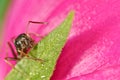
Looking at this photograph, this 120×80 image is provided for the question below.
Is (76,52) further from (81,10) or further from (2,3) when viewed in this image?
(2,3)

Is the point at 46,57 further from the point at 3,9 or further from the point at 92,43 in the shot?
the point at 3,9

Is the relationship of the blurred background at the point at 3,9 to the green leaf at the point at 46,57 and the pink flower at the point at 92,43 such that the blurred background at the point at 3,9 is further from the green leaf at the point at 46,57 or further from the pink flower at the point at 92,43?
the green leaf at the point at 46,57

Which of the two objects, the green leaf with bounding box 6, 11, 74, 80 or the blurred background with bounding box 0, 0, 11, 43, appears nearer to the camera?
the green leaf with bounding box 6, 11, 74, 80

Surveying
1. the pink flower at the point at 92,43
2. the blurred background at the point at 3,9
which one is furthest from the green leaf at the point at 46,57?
the blurred background at the point at 3,9

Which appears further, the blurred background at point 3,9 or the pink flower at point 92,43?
the blurred background at point 3,9

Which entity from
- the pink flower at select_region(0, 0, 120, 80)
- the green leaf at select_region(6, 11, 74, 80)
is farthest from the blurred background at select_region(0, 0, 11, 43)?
the green leaf at select_region(6, 11, 74, 80)

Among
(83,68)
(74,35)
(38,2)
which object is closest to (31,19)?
(38,2)

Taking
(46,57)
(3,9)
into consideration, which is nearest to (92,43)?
(46,57)

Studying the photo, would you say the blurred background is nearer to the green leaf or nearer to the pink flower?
the pink flower
